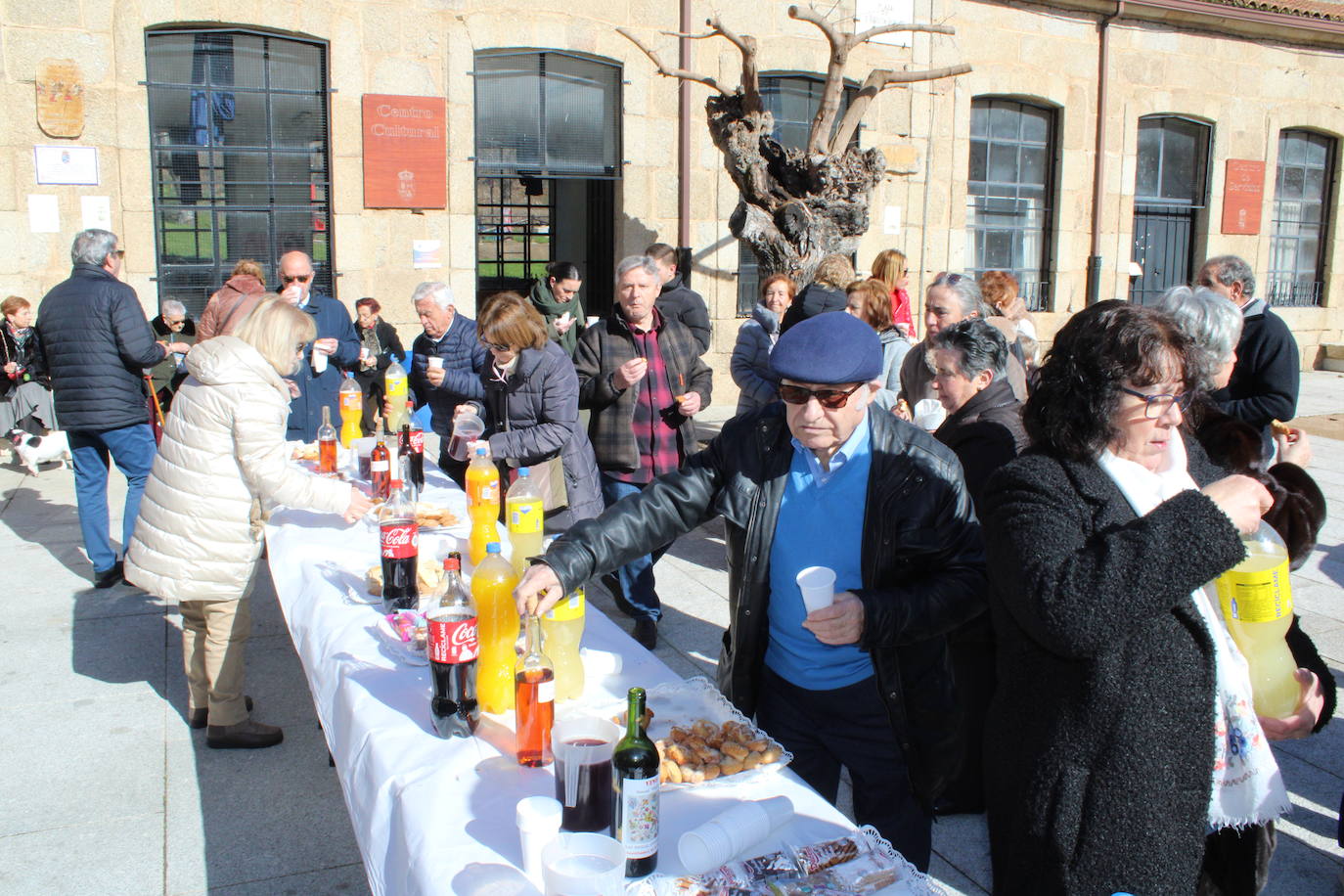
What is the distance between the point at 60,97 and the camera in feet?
29.8

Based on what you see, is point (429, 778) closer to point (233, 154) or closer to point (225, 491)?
point (225, 491)

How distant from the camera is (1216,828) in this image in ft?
6.96

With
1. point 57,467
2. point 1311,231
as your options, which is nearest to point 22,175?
point 57,467

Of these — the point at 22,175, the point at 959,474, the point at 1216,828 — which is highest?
the point at 22,175

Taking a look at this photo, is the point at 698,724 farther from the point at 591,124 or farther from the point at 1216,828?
the point at 591,124

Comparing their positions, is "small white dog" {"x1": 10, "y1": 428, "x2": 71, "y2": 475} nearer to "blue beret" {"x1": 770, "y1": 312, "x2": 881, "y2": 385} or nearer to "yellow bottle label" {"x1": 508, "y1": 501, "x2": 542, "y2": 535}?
"yellow bottle label" {"x1": 508, "y1": 501, "x2": 542, "y2": 535}

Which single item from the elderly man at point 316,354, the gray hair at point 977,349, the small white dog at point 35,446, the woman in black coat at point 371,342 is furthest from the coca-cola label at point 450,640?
the small white dog at point 35,446

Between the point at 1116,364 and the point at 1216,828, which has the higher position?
the point at 1116,364

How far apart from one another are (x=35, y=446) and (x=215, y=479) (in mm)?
6083

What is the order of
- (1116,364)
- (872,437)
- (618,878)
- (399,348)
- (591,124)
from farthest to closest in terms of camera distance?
(591,124), (399,348), (872,437), (1116,364), (618,878)

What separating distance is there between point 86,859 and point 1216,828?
11.0 ft

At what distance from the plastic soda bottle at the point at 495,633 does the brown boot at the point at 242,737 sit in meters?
1.97

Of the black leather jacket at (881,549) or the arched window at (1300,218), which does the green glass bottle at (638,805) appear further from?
the arched window at (1300,218)

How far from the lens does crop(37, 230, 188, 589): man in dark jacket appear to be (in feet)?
18.6
